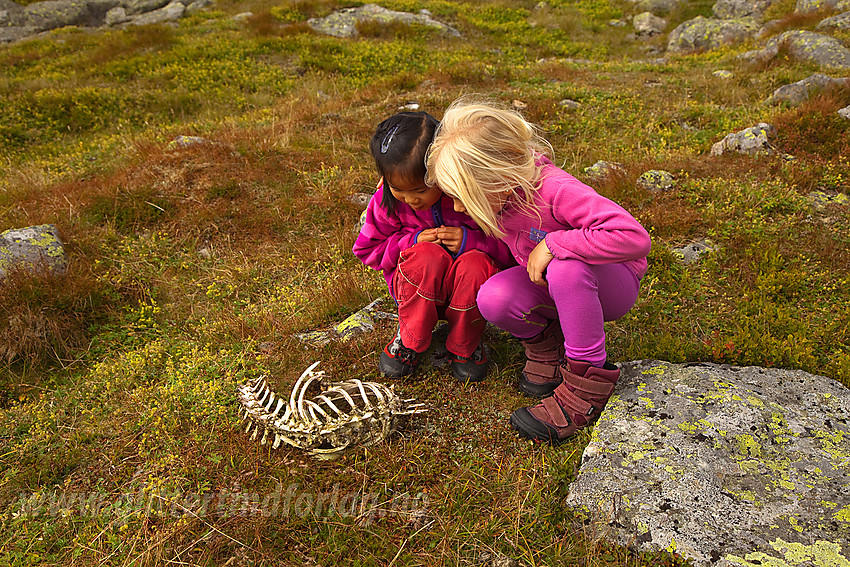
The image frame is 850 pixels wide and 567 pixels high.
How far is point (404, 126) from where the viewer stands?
306 cm

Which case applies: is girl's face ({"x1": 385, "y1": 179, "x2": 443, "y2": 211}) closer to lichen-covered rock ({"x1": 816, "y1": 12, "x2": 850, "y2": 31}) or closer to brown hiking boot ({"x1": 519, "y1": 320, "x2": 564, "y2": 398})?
brown hiking boot ({"x1": 519, "y1": 320, "x2": 564, "y2": 398})

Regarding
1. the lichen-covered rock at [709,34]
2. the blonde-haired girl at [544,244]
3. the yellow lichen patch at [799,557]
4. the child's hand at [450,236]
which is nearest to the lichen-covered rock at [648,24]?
the lichen-covered rock at [709,34]

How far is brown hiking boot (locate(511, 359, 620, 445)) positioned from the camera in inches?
121

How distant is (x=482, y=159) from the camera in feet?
9.12

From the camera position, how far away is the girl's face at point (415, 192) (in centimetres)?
308

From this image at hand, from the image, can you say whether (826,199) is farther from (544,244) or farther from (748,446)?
(544,244)

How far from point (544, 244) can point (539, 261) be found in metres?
0.10

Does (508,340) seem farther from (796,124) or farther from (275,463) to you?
(796,124)

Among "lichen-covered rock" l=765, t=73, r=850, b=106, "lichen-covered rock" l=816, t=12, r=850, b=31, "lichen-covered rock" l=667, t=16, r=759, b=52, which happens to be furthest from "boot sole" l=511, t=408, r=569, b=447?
"lichen-covered rock" l=667, t=16, r=759, b=52

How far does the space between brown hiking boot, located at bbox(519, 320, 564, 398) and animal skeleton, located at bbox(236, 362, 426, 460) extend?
0.73 m

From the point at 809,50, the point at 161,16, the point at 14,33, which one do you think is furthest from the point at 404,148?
the point at 14,33

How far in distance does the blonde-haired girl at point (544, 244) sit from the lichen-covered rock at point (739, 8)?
57.8 feet

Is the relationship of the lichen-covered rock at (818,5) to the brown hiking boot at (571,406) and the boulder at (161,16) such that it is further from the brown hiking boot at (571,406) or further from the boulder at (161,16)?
the boulder at (161,16)

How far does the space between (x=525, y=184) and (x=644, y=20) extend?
18.8m
